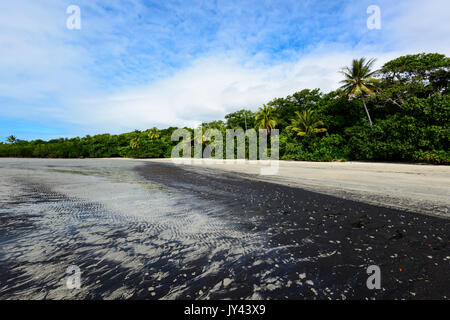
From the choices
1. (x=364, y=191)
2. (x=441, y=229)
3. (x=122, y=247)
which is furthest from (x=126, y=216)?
(x=364, y=191)

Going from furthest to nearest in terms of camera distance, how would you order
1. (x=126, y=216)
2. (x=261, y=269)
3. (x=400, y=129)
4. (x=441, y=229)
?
(x=400, y=129) < (x=126, y=216) < (x=441, y=229) < (x=261, y=269)

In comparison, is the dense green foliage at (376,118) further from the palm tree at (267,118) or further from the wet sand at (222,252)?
the wet sand at (222,252)

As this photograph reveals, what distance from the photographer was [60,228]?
353 centimetres

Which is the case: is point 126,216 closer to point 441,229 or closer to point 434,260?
point 434,260

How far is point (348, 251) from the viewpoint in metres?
2.73

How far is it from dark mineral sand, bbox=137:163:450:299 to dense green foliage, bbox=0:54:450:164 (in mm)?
14145

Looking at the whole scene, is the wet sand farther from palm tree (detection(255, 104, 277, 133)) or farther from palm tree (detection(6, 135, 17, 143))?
palm tree (detection(6, 135, 17, 143))

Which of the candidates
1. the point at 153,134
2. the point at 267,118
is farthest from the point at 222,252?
the point at 153,134

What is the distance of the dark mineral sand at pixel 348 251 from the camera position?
1982mm

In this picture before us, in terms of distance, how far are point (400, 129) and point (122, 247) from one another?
2001 centimetres

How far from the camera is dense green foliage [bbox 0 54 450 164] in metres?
14.2

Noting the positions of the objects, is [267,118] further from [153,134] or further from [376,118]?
[153,134]

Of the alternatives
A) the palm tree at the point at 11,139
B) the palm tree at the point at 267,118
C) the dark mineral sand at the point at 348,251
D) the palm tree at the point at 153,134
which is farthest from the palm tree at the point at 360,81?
the palm tree at the point at 11,139
